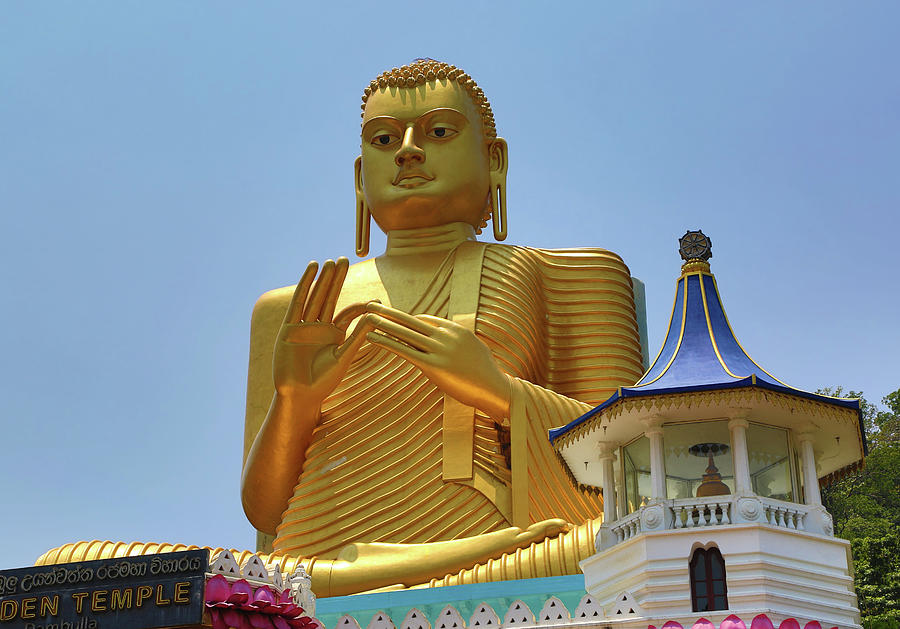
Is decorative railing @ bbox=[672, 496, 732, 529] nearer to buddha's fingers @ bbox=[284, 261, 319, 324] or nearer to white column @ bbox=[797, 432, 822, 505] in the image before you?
white column @ bbox=[797, 432, 822, 505]

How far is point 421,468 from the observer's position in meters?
15.6

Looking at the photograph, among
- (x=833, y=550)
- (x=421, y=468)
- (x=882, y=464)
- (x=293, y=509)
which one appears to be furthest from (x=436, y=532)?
(x=882, y=464)

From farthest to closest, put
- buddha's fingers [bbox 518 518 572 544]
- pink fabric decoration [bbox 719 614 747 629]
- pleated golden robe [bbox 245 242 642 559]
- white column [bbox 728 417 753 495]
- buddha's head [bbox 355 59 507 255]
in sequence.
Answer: buddha's head [bbox 355 59 507 255] → pleated golden robe [bbox 245 242 642 559] → buddha's fingers [bbox 518 518 572 544] → white column [bbox 728 417 753 495] → pink fabric decoration [bbox 719 614 747 629]

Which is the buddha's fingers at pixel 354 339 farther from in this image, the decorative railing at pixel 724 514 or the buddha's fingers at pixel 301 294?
the decorative railing at pixel 724 514

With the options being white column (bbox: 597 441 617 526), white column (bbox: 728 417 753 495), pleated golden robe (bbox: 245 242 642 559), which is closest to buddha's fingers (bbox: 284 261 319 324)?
pleated golden robe (bbox: 245 242 642 559)

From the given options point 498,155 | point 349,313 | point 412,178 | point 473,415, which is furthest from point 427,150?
point 473,415

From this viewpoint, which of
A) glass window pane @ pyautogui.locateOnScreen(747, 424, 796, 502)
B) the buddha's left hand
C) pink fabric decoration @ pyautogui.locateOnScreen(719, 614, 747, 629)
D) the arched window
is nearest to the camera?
pink fabric decoration @ pyautogui.locateOnScreen(719, 614, 747, 629)

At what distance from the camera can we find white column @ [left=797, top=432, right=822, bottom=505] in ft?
35.9

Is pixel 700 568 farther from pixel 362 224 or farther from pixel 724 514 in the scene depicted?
pixel 362 224

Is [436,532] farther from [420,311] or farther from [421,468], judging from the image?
[420,311]

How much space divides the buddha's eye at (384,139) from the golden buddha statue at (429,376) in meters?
0.03

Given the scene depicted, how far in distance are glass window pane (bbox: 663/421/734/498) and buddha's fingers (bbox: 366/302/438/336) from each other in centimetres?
443

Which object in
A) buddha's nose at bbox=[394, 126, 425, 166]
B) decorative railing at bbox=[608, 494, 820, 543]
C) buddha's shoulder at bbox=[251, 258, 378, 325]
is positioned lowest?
decorative railing at bbox=[608, 494, 820, 543]

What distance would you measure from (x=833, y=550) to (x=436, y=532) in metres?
5.40
